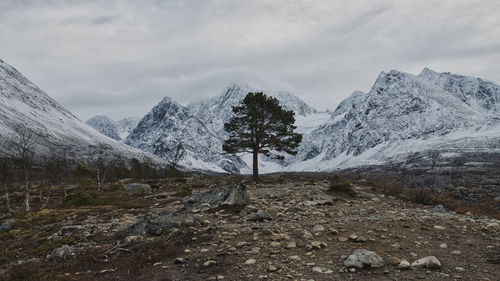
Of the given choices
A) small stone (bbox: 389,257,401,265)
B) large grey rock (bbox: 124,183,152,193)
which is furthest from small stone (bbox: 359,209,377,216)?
large grey rock (bbox: 124,183,152,193)

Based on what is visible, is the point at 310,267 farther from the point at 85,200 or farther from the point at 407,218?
the point at 85,200

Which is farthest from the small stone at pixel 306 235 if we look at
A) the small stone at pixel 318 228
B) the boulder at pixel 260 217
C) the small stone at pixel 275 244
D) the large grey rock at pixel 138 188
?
the large grey rock at pixel 138 188

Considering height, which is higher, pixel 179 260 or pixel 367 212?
pixel 367 212

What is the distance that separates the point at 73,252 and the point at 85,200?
61.6 ft

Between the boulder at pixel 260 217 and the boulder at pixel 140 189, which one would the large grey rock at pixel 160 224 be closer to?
the boulder at pixel 260 217

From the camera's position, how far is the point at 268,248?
9.98m

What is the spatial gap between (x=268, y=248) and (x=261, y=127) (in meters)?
30.9

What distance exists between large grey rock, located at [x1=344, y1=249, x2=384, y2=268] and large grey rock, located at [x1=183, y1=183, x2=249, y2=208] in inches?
421

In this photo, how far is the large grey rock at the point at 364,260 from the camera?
808 centimetres

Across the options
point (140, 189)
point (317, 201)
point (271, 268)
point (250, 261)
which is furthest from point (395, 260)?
point (140, 189)

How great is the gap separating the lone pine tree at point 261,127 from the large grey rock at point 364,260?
3114cm

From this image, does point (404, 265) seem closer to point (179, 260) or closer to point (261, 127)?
point (179, 260)

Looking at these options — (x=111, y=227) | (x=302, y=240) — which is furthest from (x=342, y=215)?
(x=111, y=227)

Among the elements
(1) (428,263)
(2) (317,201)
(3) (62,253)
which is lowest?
(3) (62,253)
